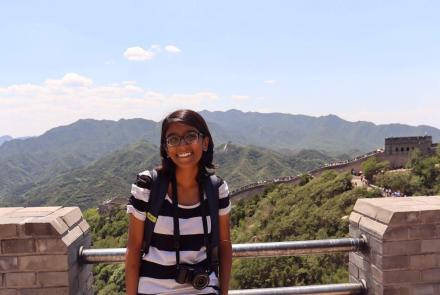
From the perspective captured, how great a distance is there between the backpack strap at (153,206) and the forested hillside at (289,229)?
1343 cm

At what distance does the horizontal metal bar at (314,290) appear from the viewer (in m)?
3.47

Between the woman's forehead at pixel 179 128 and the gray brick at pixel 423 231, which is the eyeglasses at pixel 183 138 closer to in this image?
the woman's forehead at pixel 179 128

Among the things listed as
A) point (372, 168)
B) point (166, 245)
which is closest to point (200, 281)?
point (166, 245)

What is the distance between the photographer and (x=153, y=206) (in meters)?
2.46

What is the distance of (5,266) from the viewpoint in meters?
3.16

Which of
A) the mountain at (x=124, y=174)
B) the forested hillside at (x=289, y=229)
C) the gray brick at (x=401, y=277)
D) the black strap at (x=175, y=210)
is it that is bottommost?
the mountain at (x=124, y=174)

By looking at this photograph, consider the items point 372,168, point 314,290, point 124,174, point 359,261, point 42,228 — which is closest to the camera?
point 42,228

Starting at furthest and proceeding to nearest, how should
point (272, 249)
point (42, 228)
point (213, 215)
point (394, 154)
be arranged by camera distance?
1. point (394, 154)
2. point (272, 249)
3. point (42, 228)
4. point (213, 215)

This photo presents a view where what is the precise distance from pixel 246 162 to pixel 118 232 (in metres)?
105

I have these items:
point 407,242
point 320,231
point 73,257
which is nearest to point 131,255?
point 73,257

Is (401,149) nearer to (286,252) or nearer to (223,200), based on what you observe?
(286,252)

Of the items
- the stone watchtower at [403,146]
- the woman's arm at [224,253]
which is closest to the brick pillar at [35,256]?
the woman's arm at [224,253]

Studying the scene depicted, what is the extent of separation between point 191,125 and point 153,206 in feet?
1.73

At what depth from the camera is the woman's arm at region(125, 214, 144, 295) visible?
2500 millimetres
